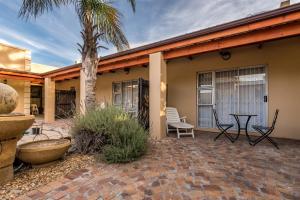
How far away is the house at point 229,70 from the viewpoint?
3.99 m

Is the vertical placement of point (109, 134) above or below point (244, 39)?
below

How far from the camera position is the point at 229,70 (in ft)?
20.6

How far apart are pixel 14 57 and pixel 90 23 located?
10.5m

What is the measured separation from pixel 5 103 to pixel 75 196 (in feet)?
5.42

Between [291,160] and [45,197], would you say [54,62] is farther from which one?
[291,160]

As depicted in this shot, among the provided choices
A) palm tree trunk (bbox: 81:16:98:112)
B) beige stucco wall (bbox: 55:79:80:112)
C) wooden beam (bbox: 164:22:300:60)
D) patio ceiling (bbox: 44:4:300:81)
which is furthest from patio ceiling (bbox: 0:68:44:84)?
wooden beam (bbox: 164:22:300:60)

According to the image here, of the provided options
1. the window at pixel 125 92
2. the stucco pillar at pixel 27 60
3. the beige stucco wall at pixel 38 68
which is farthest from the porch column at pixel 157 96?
the beige stucco wall at pixel 38 68

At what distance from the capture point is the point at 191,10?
24.9 feet

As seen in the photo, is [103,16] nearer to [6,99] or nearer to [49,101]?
[6,99]

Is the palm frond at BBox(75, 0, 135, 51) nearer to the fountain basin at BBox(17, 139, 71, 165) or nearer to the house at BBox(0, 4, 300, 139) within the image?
the house at BBox(0, 4, 300, 139)

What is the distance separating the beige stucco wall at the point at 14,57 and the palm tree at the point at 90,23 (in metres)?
8.94

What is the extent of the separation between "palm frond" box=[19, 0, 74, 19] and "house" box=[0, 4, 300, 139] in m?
2.39

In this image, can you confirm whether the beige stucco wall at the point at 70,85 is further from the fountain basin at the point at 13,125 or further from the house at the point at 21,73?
the fountain basin at the point at 13,125

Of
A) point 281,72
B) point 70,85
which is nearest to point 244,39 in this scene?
point 281,72
